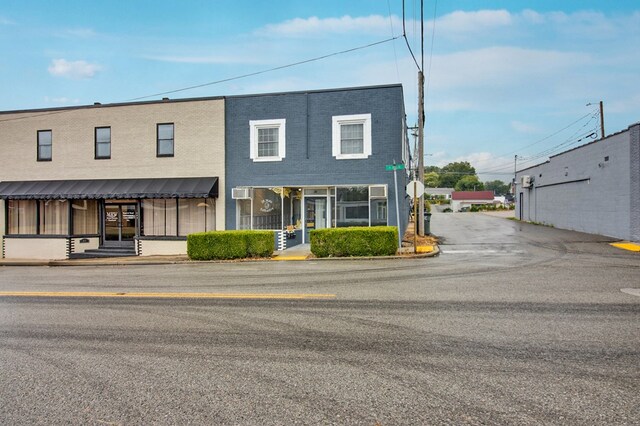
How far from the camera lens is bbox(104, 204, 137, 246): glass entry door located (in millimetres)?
21125

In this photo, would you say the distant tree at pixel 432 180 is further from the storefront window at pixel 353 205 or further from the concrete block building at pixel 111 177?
the concrete block building at pixel 111 177

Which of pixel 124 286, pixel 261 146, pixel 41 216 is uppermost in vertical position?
pixel 261 146

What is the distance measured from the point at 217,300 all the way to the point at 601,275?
890cm

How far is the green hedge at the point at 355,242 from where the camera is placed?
1560 centimetres

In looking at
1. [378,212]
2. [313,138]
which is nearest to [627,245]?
[378,212]

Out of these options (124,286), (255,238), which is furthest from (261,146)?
(124,286)

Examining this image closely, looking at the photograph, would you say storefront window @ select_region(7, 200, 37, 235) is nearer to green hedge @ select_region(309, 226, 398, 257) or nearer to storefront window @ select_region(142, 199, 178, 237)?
storefront window @ select_region(142, 199, 178, 237)

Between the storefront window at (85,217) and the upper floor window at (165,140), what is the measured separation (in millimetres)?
4501

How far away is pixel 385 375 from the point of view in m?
4.35

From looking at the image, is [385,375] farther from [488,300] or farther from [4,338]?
[4,338]

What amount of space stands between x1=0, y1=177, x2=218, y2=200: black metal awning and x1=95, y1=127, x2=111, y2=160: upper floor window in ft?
4.25

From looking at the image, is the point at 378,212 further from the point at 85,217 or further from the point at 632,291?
the point at 85,217

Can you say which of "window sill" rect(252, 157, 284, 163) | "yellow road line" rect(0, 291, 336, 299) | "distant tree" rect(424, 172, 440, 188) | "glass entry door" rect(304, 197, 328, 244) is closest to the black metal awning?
"window sill" rect(252, 157, 284, 163)

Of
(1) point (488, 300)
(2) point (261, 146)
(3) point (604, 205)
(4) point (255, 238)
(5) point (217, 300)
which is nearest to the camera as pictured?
(1) point (488, 300)
